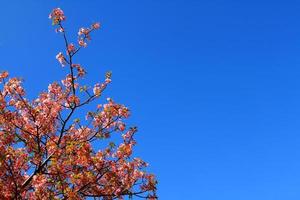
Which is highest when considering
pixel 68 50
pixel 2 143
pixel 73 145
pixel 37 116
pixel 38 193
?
pixel 68 50

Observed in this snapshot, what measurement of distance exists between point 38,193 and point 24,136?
17.1 feet

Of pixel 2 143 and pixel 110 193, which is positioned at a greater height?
pixel 2 143

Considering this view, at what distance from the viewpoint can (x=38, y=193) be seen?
18953 mm

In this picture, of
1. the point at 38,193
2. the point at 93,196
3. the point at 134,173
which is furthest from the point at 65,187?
the point at 134,173

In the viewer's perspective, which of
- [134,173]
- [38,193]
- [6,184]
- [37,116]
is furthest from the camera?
[37,116]

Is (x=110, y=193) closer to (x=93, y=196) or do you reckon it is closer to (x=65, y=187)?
(x=93, y=196)

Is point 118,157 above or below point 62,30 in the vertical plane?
below

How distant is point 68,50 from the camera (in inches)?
936

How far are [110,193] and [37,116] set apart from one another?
5.25 metres

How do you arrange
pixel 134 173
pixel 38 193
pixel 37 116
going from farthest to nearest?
pixel 37 116
pixel 134 173
pixel 38 193

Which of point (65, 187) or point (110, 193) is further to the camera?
point (110, 193)

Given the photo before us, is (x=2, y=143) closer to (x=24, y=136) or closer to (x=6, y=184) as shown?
(x=24, y=136)

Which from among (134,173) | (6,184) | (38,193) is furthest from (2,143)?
(134,173)

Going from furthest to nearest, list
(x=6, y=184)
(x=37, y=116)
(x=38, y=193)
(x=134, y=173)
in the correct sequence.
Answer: (x=37, y=116), (x=134, y=173), (x=6, y=184), (x=38, y=193)
